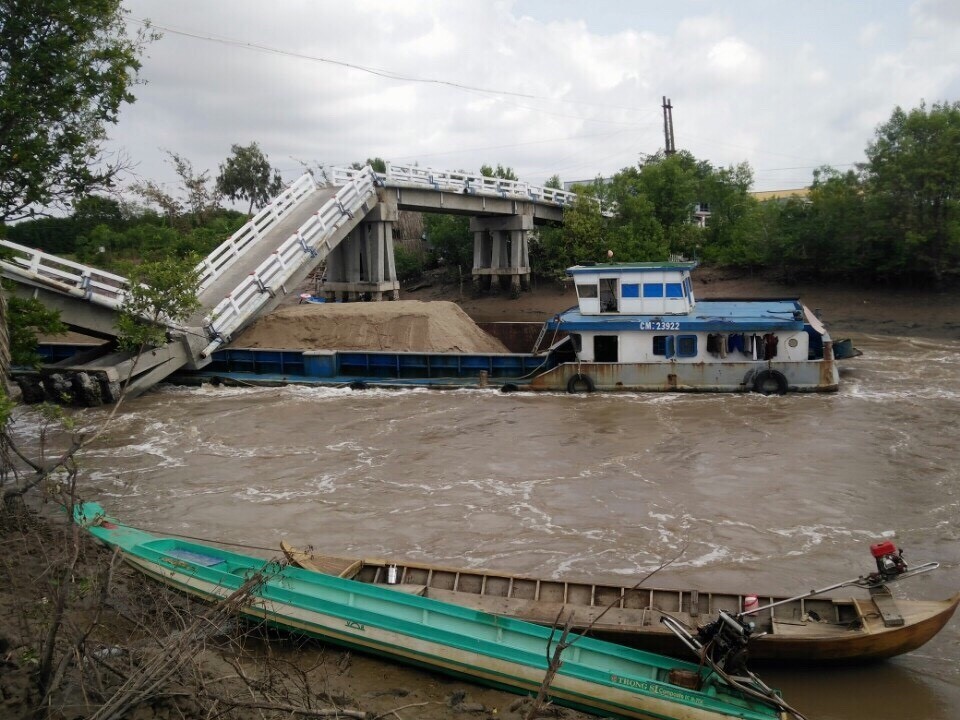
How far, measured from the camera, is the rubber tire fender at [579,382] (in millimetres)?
23188

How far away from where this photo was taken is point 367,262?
119ft

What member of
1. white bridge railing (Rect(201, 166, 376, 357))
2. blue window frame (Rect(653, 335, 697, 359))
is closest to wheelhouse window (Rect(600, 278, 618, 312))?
blue window frame (Rect(653, 335, 697, 359))

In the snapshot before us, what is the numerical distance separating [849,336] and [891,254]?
5723 mm

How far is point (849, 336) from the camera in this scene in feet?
107

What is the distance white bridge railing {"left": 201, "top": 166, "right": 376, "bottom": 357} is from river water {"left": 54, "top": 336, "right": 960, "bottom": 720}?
2.48m

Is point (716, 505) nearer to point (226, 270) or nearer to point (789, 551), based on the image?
point (789, 551)

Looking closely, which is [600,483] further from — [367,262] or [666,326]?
[367,262]

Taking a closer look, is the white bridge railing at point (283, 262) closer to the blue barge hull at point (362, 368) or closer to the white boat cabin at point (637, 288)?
the blue barge hull at point (362, 368)

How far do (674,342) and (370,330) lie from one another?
10086mm

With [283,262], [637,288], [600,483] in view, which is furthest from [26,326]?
[637,288]

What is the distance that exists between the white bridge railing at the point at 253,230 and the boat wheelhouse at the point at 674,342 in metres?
11.5

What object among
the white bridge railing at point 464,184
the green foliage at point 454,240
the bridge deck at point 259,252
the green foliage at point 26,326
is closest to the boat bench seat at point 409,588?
the green foliage at point 26,326

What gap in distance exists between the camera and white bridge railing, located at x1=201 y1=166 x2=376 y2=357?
83.0 feet

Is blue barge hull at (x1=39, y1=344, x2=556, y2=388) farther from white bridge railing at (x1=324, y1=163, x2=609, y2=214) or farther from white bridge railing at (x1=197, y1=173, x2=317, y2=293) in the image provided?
white bridge railing at (x1=324, y1=163, x2=609, y2=214)
